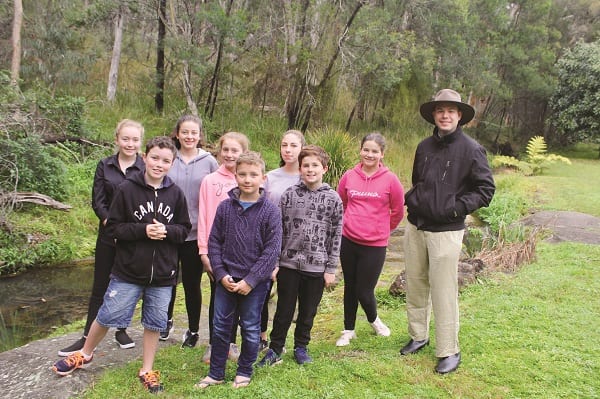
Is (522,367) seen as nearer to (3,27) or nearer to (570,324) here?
(570,324)

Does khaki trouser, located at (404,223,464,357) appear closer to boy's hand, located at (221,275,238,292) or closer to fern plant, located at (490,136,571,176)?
boy's hand, located at (221,275,238,292)

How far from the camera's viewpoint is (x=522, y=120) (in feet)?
83.7

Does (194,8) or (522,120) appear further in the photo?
(522,120)

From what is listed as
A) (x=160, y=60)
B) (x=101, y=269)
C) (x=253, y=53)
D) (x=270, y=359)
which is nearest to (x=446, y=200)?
(x=270, y=359)

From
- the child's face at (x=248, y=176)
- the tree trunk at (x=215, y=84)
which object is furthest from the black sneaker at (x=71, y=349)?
the tree trunk at (x=215, y=84)

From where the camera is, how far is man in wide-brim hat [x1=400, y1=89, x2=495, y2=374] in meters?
3.13

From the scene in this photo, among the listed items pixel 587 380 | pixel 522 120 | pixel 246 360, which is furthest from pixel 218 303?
pixel 522 120

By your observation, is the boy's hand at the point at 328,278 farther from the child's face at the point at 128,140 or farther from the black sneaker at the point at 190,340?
the child's face at the point at 128,140

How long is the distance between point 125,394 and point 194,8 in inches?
430

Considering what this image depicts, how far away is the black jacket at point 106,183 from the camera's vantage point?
333cm

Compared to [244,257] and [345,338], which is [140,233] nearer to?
[244,257]

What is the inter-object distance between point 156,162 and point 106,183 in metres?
0.61

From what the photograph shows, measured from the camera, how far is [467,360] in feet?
11.2

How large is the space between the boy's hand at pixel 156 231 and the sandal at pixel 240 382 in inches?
39.5
